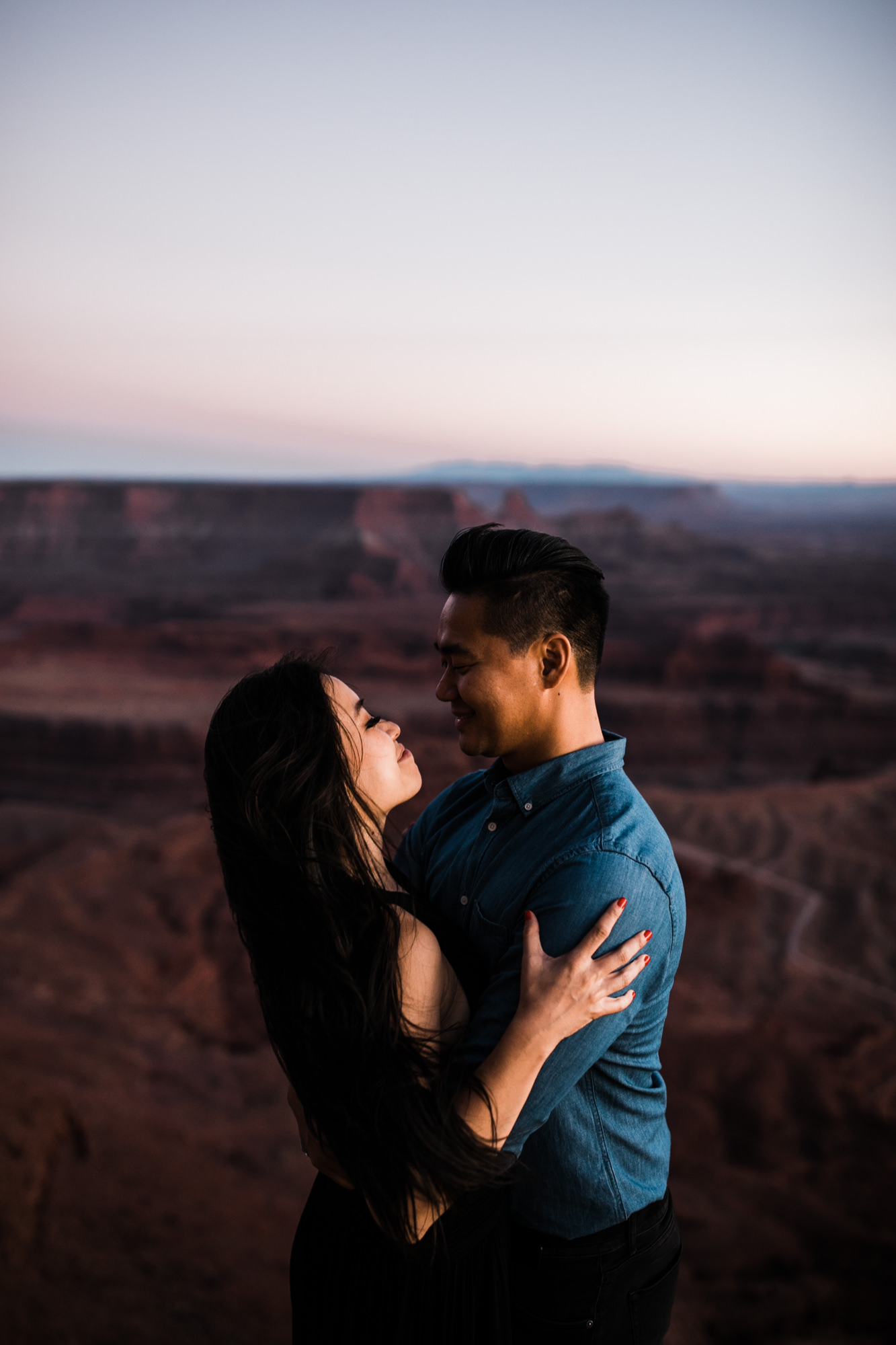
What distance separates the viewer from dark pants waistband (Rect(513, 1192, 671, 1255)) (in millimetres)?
1752

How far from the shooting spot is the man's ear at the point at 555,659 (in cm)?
184

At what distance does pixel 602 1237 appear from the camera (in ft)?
5.78

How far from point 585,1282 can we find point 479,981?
662mm

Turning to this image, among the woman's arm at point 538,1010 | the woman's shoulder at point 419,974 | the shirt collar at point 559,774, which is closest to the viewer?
the woman's arm at point 538,1010

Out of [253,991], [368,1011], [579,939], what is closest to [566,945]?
[579,939]

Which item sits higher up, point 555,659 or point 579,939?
point 555,659

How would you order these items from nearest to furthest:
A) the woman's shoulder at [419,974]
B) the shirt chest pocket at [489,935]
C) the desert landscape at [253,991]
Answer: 1. the woman's shoulder at [419,974]
2. the shirt chest pocket at [489,935]
3. the desert landscape at [253,991]

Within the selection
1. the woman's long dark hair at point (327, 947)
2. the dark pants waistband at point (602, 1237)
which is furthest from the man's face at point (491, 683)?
the dark pants waistband at point (602, 1237)

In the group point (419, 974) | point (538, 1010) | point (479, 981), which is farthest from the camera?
point (479, 981)

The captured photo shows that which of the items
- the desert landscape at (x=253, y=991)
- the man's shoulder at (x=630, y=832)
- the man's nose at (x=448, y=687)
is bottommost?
the desert landscape at (x=253, y=991)

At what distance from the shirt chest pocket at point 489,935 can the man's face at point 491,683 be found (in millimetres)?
328

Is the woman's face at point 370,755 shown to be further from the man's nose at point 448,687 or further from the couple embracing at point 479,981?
the man's nose at point 448,687

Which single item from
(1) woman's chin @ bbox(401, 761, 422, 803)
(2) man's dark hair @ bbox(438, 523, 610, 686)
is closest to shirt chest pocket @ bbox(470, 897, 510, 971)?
(1) woman's chin @ bbox(401, 761, 422, 803)

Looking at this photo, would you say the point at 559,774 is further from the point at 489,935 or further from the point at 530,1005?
the point at 530,1005
